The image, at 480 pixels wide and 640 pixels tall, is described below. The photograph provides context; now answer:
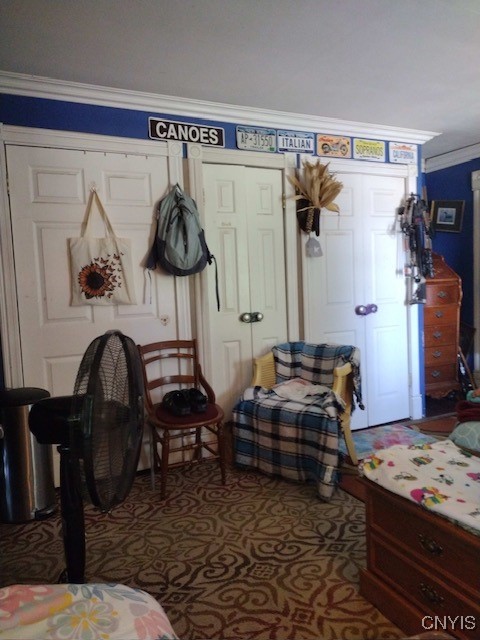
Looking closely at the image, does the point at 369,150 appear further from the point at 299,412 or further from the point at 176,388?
the point at 176,388

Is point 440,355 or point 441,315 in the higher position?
point 441,315

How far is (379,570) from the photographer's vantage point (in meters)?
1.63

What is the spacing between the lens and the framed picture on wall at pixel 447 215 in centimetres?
454

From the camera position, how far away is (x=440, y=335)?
416 centimetres

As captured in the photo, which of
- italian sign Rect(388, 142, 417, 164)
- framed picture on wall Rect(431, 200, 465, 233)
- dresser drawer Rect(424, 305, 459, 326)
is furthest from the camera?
framed picture on wall Rect(431, 200, 465, 233)

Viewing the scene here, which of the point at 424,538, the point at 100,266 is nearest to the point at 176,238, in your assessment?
the point at 100,266

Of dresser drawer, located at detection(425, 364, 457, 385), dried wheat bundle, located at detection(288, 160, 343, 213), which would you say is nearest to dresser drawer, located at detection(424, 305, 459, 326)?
dresser drawer, located at detection(425, 364, 457, 385)

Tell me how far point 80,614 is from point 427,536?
1071mm

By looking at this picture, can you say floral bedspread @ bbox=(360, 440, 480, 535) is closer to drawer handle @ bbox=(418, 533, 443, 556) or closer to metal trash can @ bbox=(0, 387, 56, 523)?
drawer handle @ bbox=(418, 533, 443, 556)

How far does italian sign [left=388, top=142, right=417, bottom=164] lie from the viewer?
3.71 m

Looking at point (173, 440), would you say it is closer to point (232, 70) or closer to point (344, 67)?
point (232, 70)

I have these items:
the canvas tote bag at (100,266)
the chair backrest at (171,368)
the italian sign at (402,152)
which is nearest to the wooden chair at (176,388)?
the chair backrest at (171,368)

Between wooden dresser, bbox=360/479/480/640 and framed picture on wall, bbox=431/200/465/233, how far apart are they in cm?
378

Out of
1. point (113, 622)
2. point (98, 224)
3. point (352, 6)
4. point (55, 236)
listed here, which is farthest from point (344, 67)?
point (113, 622)
